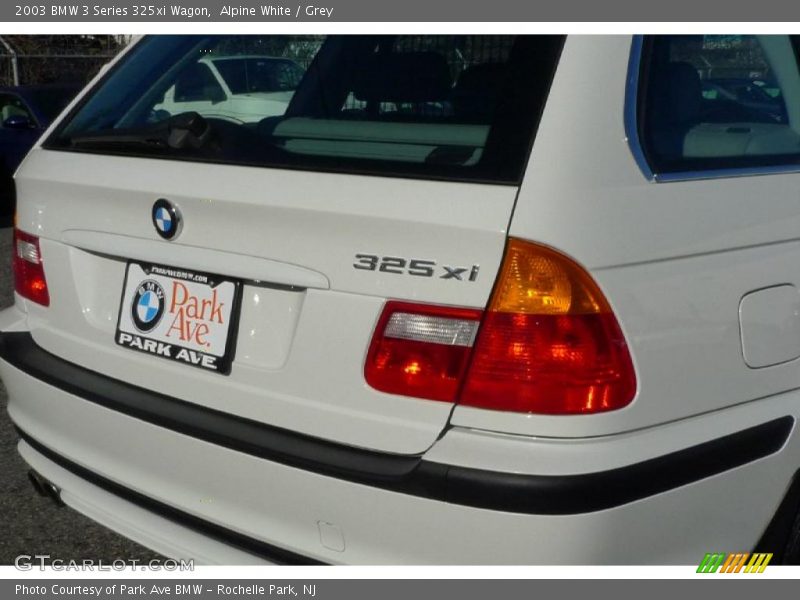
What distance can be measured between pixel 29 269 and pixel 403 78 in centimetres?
119

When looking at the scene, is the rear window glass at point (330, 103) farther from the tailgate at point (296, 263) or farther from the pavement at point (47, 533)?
the pavement at point (47, 533)

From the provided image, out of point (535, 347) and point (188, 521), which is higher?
point (535, 347)

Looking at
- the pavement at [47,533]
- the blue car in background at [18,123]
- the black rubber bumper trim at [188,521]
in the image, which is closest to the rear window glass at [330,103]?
the black rubber bumper trim at [188,521]

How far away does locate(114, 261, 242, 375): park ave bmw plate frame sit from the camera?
6.86 ft

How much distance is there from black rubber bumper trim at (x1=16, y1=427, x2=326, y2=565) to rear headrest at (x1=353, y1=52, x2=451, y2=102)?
1.06m

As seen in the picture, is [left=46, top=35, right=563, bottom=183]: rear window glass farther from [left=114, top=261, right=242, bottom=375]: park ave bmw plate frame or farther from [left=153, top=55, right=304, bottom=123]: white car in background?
[left=114, top=261, right=242, bottom=375]: park ave bmw plate frame

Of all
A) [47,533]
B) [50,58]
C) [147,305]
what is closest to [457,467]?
[147,305]

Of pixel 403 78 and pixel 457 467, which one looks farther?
pixel 403 78

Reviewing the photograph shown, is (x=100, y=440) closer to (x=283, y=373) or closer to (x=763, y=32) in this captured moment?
(x=283, y=373)

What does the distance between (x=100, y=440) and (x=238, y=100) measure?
3.17 ft

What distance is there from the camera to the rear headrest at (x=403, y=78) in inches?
84.7

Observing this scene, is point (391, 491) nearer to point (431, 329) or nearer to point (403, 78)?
point (431, 329)

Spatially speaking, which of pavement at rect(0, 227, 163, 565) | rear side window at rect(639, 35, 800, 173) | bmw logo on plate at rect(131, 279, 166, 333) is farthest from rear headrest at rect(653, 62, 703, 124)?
pavement at rect(0, 227, 163, 565)

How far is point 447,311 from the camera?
71.9 inches
